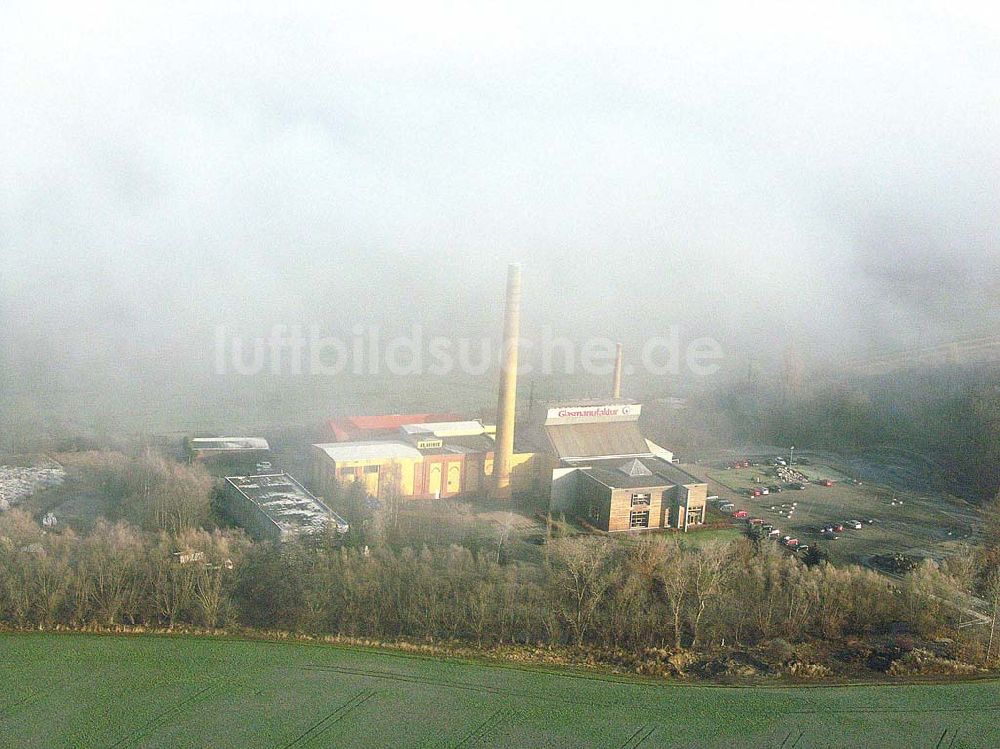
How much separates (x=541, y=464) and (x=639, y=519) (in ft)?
6.83

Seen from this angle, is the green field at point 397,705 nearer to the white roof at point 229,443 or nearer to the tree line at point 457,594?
the tree line at point 457,594

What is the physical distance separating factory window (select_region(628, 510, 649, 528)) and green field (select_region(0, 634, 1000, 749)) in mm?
4885

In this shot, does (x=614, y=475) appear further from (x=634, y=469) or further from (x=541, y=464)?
(x=541, y=464)

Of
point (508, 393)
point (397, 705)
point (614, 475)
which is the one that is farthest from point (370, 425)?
point (397, 705)

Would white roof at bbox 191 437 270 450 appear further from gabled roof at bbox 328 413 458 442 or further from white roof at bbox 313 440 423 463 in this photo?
white roof at bbox 313 440 423 463

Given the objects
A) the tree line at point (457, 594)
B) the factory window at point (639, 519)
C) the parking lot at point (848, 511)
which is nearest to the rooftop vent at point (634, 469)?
the factory window at point (639, 519)

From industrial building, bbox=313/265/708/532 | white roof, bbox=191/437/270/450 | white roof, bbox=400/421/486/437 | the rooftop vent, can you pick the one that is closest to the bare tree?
industrial building, bbox=313/265/708/532

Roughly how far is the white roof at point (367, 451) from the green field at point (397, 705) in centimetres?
523

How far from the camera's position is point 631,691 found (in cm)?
809

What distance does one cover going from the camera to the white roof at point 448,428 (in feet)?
51.0

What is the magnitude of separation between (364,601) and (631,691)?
10.4 ft

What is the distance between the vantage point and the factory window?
1310cm

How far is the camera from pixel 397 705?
7637 millimetres

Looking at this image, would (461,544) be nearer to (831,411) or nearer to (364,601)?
(364,601)
